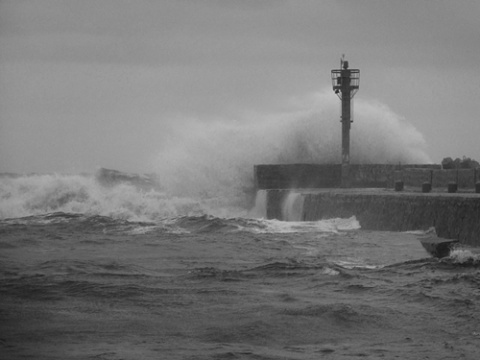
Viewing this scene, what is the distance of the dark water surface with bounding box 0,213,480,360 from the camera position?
22.8 ft

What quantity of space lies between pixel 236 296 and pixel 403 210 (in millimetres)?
7692

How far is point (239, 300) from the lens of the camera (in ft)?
29.2

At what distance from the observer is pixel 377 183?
2364 cm

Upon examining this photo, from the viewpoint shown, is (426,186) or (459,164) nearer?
(426,186)

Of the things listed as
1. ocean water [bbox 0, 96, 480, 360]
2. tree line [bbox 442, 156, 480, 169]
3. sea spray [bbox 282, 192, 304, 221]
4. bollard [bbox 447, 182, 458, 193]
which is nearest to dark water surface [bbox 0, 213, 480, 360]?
ocean water [bbox 0, 96, 480, 360]

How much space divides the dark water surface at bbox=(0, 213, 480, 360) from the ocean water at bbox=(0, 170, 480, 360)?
16mm

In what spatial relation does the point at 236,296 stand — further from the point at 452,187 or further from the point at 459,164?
the point at 459,164

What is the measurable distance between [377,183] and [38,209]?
10.1m

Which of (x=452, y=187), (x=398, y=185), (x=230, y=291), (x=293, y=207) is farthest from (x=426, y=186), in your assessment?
(x=230, y=291)

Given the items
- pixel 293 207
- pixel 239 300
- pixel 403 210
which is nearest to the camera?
pixel 239 300

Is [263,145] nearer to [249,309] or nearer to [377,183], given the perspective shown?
[377,183]

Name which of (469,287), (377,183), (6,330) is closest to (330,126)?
(377,183)

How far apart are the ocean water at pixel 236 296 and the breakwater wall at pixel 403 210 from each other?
544mm

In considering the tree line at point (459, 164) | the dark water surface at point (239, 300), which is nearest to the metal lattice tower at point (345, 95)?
the tree line at point (459, 164)
